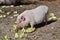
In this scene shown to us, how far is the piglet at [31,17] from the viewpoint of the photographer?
728cm

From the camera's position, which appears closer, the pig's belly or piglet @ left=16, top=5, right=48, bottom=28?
piglet @ left=16, top=5, right=48, bottom=28

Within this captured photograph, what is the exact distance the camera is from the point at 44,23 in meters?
8.09

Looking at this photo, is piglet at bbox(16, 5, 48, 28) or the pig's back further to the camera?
the pig's back

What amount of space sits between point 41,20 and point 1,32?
1298 millimetres

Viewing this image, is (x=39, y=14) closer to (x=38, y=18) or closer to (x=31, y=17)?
(x=38, y=18)

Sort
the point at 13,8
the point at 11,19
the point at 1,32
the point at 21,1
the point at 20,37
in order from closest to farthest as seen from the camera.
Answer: the point at 20,37, the point at 1,32, the point at 11,19, the point at 13,8, the point at 21,1

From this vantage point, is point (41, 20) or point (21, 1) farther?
point (21, 1)

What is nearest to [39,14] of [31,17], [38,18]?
[38,18]

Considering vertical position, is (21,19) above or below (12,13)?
above

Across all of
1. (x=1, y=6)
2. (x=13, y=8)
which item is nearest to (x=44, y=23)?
(x=13, y=8)

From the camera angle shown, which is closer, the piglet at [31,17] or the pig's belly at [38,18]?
the piglet at [31,17]

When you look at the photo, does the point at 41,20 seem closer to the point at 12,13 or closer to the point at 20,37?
the point at 20,37

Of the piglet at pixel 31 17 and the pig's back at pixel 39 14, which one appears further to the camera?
the pig's back at pixel 39 14

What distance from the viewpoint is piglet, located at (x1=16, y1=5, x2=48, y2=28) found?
23.9ft
